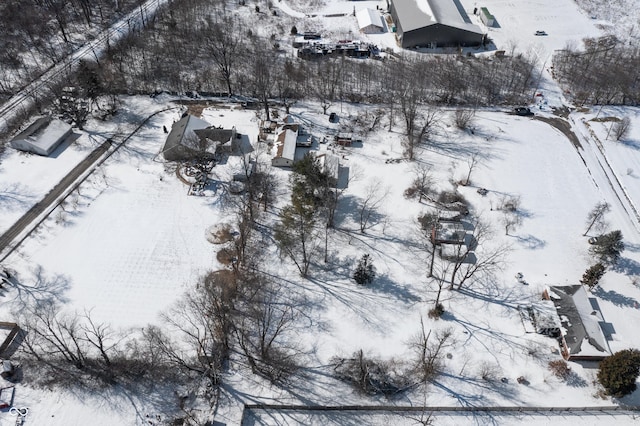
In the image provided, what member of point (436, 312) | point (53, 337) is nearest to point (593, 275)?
point (436, 312)

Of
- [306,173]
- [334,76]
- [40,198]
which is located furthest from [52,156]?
[334,76]

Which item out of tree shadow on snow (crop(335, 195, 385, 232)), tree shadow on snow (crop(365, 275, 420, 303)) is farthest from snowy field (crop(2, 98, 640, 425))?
tree shadow on snow (crop(335, 195, 385, 232))

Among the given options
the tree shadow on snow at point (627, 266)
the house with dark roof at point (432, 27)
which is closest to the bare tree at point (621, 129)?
the tree shadow on snow at point (627, 266)

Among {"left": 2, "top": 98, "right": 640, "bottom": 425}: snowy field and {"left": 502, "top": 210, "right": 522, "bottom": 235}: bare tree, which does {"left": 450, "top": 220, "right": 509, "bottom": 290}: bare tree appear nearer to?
{"left": 2, "top": 98, "right": 640, "bottom": 425}: snowy field

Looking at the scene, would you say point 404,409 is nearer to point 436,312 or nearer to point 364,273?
point 436,312

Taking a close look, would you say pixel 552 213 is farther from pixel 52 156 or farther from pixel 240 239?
pixel 52 156

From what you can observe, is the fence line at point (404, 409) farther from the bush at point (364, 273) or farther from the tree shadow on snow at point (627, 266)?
the tree shadow on snow at point (627, 266)

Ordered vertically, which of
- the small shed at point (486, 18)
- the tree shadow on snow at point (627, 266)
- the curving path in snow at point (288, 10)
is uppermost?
the small shed at point (486, 18)
